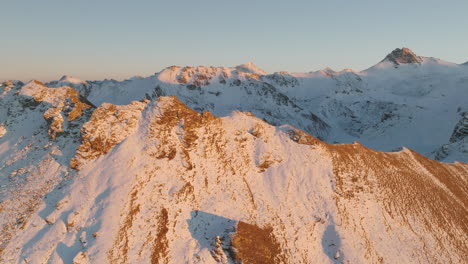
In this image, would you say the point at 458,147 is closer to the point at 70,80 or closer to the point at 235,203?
the point at 235,203

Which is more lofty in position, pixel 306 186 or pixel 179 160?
pixel 179 160

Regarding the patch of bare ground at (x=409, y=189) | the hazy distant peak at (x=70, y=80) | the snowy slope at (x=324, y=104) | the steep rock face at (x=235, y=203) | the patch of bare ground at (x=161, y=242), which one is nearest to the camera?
the patch of bare ground at (x=161, y=242)

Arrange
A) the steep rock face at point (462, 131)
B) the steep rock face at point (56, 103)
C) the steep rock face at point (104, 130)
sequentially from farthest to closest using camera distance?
1. the steep rock face at point (462, 131)
2. the steep rock face at point (56, 103)
3. the steep rock face at point (104, 130)

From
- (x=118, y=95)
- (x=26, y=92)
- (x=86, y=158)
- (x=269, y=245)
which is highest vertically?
(x=26, y=92)

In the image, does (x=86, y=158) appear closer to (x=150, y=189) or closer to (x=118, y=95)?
(x=150, y=189)

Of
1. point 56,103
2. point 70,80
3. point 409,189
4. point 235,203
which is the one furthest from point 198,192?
point 70,80

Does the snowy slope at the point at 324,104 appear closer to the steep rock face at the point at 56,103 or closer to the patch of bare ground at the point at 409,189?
the patch of bare ground at the point at 409,189

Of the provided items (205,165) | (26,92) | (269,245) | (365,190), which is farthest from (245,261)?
(26,92)

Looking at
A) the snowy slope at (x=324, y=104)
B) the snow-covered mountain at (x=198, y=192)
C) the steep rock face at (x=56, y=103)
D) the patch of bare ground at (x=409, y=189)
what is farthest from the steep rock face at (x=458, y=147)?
the steep rock face at (x=56, y=103)
